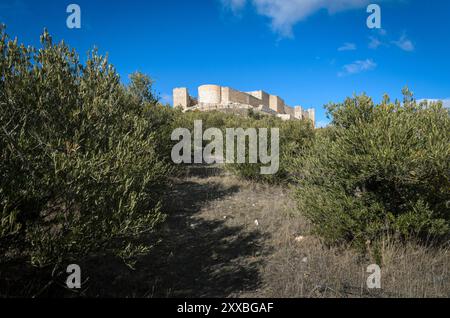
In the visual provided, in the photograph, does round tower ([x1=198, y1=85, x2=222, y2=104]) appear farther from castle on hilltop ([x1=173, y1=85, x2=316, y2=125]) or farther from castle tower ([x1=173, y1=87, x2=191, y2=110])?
castle tower ([x1=173, y1=87, x2=191, y2=110])

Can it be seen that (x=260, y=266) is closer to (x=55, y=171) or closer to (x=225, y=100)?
(x=55, y=171)

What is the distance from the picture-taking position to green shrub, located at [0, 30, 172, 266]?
3154 millimetres

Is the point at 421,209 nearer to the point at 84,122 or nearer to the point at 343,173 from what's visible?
the point at 343,173

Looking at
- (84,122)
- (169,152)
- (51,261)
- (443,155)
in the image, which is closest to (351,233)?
(443,155)

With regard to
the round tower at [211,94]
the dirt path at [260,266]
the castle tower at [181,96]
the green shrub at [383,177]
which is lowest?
the dirt path at [260,266]

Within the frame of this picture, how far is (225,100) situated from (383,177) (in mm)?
51806

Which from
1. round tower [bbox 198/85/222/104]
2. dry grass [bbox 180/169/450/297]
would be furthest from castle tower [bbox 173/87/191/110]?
dry grass [bbox 180/169/450/297]

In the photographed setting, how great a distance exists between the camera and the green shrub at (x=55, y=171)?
10.3ft

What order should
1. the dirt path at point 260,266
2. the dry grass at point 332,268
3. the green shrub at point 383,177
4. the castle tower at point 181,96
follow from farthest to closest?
1. the castle tower at point 181,96
2. the green shrub at point 383,177
3. the dirt path at point 260,266
4. the dry grass at point 332,268

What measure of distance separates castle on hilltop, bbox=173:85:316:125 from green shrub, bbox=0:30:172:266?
123 feet

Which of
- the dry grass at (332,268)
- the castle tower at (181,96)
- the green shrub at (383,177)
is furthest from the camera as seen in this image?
the castle tower at (181,96)

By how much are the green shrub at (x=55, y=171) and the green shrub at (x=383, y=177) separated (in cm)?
335

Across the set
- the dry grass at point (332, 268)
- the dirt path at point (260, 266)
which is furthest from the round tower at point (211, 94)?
the dry grass at point (332, 268)

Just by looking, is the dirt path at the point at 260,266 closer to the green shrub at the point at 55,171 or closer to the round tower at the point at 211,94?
the green shrub at the point at 55,171
